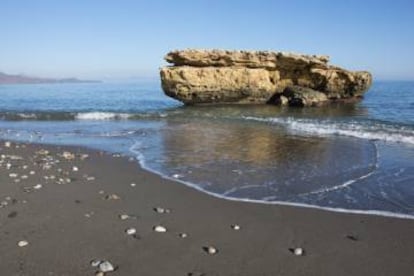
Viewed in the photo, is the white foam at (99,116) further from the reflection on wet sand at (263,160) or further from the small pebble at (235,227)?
the small pebble at (235,227)

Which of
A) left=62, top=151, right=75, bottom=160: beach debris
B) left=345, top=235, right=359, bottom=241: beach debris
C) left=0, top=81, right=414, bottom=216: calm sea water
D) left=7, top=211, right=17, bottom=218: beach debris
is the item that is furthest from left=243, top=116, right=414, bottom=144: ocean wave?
left=7, top=211, right=17, bottom=218: beach debris

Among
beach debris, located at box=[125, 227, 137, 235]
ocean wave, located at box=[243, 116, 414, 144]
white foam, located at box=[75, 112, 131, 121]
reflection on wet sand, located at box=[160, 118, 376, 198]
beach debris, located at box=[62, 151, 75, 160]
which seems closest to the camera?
beach debris, located at box=[125, 227, 137, 235]

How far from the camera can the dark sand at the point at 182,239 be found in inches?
190

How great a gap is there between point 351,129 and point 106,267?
15.4m

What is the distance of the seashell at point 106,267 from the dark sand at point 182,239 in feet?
0.24

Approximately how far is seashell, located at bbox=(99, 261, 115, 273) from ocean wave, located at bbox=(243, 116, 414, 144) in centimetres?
1242

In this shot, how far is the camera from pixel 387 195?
7859 mm

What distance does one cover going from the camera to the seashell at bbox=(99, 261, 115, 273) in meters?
4.68

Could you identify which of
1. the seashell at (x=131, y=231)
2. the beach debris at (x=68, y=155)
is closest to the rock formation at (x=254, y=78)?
the beach debris at (x=68, y=155)

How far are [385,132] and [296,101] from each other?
50.4 ft

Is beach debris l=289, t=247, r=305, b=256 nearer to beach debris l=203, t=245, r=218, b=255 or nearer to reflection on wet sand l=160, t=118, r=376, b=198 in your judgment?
beach debris l=203, t=245, r=218, b=255

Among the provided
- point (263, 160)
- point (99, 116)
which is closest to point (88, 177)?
point (263, 160)

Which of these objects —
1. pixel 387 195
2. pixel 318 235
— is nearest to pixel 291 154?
pixel 387 195

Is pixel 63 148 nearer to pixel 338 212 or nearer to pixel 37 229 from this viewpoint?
pixel 37 229
